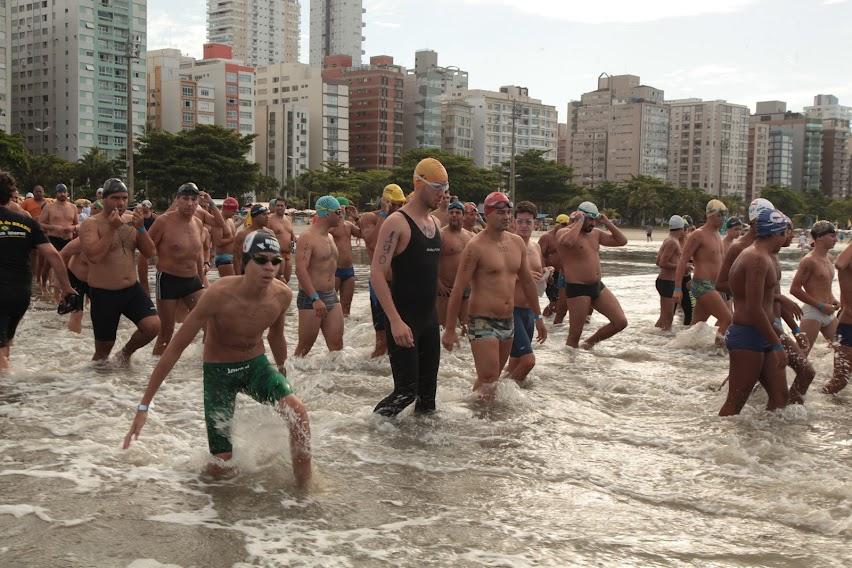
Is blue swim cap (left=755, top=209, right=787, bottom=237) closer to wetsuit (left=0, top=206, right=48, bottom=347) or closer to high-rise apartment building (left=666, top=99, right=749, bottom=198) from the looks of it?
wetsuit (left=0, top=206, right=48, bottom=347)

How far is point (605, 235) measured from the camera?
10.5 meters

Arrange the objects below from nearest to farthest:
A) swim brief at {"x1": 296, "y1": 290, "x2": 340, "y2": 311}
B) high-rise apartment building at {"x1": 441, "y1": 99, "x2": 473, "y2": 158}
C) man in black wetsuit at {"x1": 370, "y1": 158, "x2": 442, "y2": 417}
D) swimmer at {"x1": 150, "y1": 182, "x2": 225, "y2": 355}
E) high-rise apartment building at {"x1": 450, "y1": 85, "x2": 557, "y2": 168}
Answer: man in black wetsuit at {"x1": 370, "y1": 158, "x2": 442, "y2": 417}
swim brief at {"x1": 296, "y1": 290, "x2": 340, "y2": 311}
swimmer at {"x1": 150, "y1": 182, "x2": 225, "y2": 355}
high-rise apartment building at {"x1": 441, "y1": 99, "x2": 473, "y2": 158}
high-rise apartment building at {"x1": 450, "y1": 85, "x2": 557, "y2": 168}

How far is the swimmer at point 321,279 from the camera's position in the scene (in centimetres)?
900

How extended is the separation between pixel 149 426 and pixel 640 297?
14.0 meters

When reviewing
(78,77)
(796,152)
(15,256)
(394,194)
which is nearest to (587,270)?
(394,194)

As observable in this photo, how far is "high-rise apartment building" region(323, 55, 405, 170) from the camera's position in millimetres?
133625

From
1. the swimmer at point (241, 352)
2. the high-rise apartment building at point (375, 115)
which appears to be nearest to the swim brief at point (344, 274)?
the swimmer at point (241, 352)

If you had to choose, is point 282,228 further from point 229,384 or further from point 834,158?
point 834,158

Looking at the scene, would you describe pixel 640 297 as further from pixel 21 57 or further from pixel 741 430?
pixel 21 57

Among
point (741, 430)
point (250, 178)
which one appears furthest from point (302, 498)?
point (250, 178)

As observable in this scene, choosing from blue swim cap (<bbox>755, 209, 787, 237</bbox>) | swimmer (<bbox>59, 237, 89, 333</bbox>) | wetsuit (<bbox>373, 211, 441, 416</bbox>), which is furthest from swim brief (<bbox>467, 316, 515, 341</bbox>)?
swimmer (<bbox>59, 237, 89, 333</bbox>)

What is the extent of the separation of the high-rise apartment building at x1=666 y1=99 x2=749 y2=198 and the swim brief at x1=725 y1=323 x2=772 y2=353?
160 m

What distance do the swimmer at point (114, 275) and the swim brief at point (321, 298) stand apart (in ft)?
4.52

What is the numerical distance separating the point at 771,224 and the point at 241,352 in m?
3.78
